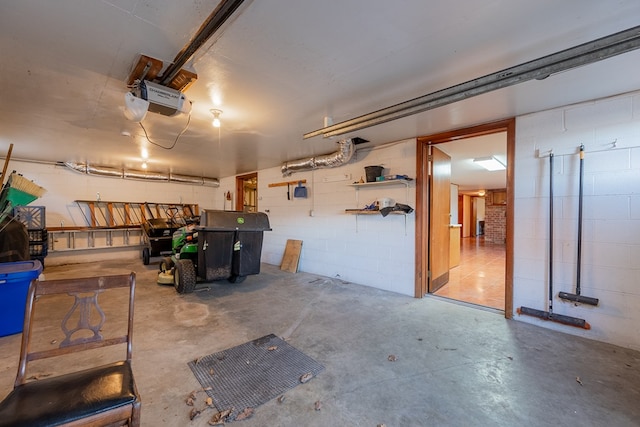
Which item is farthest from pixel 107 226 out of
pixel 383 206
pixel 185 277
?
pixel 383 206

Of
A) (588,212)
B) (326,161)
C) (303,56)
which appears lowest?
(588,212)

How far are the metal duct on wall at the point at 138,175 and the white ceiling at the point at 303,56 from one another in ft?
8.96

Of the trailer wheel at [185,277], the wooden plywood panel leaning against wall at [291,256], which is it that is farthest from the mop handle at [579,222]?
the trailer wheel at [185,277]

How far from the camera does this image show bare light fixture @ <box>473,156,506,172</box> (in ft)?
17.1

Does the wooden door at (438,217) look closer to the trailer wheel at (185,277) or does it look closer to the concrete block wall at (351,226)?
the concrete block wall at (351,226)

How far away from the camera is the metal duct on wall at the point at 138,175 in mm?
5824

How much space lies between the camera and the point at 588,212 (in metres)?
2.55

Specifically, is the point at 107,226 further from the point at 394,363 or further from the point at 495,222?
the point at 495,222

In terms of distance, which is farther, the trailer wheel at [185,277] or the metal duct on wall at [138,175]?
the metal duct on wall at [138,175]

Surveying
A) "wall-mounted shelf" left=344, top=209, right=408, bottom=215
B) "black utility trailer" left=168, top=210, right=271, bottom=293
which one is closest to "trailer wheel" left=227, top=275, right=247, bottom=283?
"black utility trailer" left=168, top=210, right=271, bottom=293

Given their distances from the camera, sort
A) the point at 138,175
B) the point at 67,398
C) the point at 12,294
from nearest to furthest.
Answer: the point at 67,398 → the point at 12,294 → the point at 138,175

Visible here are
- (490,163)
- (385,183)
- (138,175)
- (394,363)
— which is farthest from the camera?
(138,175)

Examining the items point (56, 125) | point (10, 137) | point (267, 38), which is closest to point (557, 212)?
point (267, 38)

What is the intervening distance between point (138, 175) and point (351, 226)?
573 cm
